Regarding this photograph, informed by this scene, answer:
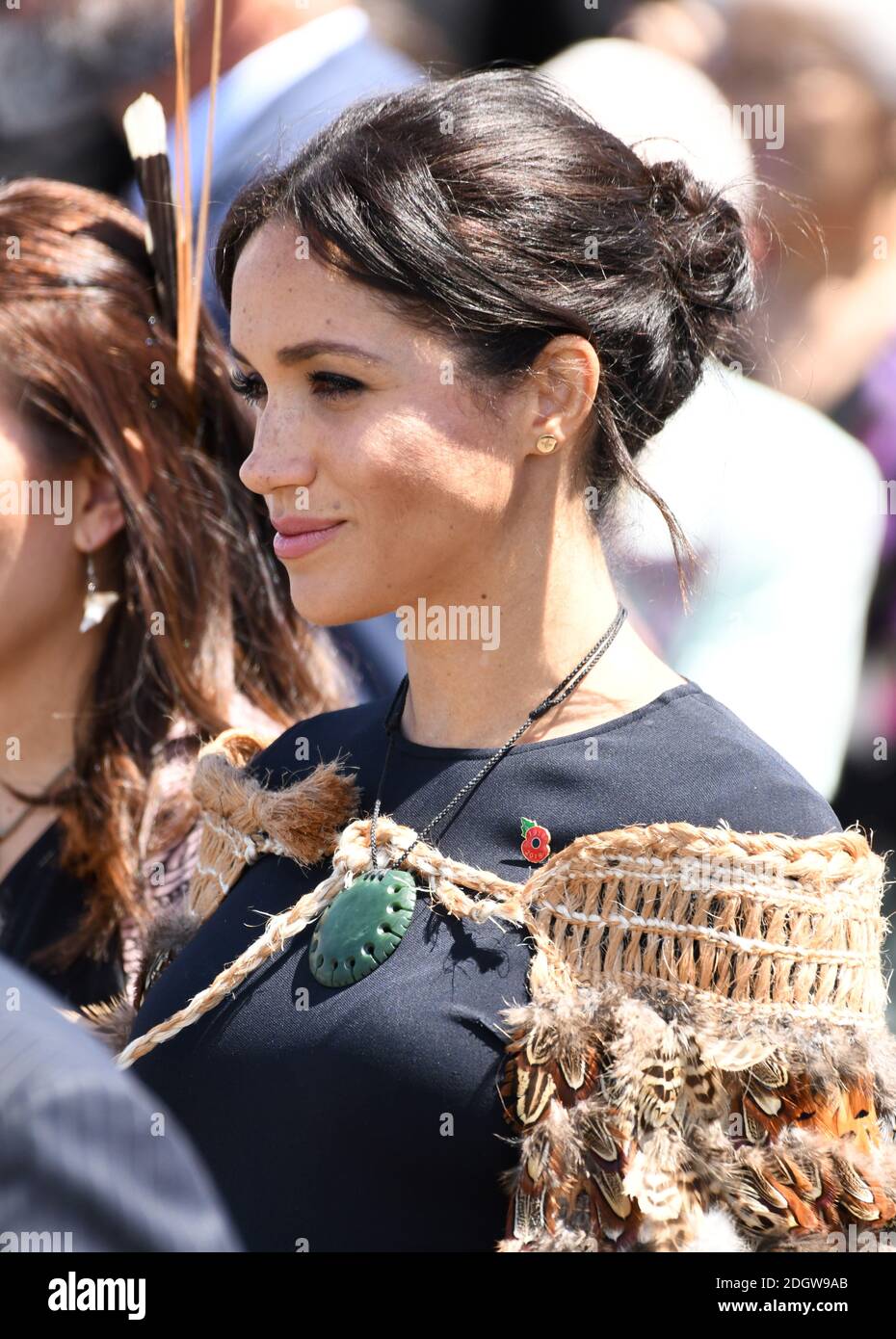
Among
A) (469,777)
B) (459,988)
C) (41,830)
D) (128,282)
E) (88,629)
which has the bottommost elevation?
(459,988)

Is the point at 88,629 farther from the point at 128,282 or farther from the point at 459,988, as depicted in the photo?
the point at 459,988

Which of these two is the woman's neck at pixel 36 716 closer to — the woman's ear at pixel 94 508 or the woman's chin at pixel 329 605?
the woman's ear at pixel 94 508

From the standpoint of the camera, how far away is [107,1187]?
0.68 meters

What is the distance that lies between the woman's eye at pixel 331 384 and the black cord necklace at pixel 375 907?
41 cm

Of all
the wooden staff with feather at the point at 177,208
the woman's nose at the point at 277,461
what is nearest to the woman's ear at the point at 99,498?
the wooden staff with feather at the point at 177,208

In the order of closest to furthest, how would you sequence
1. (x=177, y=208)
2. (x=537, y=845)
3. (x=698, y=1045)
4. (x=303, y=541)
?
(x=698, y=1045)
(x=537, y=845)
(x=303, y=541)
(x=177, y=208)

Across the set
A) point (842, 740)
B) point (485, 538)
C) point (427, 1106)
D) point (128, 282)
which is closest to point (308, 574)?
point (485, 538)

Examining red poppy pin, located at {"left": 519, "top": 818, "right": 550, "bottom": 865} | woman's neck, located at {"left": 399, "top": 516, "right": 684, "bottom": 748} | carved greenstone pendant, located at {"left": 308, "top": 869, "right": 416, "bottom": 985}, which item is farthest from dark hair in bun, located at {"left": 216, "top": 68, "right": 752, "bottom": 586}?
carved greenstone pendant, located at {"left": 308, "top": 869, "right": 416, "bottom": 985}

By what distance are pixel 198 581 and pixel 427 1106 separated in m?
1.35

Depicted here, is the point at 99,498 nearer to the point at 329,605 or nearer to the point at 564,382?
the point at 329,605

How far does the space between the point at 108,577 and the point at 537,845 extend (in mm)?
1290

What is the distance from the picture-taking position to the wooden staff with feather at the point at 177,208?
246 centimetres

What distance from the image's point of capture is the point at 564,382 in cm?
164

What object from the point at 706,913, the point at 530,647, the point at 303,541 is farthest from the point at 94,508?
the point at 706,913
